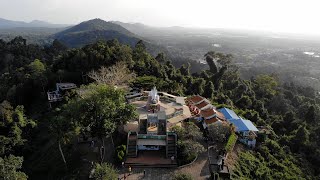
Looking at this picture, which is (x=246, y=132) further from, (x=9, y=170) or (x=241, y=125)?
(x=9, y=170)

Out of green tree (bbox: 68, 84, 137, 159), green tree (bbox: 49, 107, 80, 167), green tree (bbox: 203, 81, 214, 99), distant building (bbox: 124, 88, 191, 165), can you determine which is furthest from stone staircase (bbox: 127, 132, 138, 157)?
green tree (bbox: 203, 81, 214, 99)

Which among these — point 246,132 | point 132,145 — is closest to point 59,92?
point 132,145

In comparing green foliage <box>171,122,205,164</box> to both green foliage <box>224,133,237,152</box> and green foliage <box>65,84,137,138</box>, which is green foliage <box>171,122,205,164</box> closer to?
green foliage <box>224,133,237,152</box>

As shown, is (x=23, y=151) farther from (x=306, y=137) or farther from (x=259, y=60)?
(x=259, y=60)

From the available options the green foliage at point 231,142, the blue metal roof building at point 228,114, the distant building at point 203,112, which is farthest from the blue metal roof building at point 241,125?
the green foliage at point 231,142

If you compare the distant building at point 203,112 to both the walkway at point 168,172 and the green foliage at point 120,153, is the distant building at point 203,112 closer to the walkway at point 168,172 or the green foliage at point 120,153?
the walkway at point 168,172

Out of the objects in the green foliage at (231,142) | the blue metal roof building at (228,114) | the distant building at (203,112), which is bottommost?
the green foliage at (231,142)
